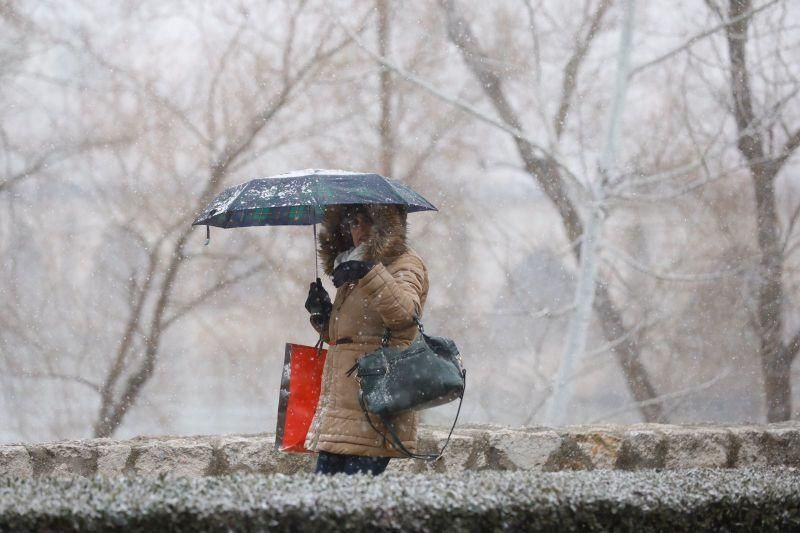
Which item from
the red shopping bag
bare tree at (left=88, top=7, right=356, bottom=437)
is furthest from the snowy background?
the red shopping bag

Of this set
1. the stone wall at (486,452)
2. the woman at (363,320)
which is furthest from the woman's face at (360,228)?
the stone wall at (486,452)

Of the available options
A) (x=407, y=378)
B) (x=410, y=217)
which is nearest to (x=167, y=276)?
(x=410, y=217)

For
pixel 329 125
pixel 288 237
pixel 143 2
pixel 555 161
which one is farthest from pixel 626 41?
pixel 143 2

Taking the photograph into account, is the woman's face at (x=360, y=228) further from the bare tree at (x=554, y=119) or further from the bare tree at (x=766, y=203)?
the bare tree at (x=766, y=203)

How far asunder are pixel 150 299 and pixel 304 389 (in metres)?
3.51

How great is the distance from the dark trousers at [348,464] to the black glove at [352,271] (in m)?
0.58

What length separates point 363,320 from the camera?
3.03m

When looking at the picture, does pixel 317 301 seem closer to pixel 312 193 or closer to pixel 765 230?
pixel 312 193

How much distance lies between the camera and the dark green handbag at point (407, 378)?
9.23ft

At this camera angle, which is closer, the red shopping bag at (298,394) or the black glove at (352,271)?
the black glove at (352,271)

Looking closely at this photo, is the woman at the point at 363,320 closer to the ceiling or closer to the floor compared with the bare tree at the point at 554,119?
closer to the floor

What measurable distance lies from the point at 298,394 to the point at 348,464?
1.17 feet

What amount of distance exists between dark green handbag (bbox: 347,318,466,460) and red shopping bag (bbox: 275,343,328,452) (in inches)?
15.7

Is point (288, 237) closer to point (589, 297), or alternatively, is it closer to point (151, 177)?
point (151, 177)
